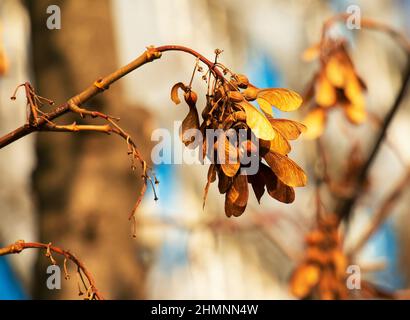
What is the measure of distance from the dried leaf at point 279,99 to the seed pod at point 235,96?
13mm

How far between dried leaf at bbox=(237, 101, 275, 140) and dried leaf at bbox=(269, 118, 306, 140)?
13mm

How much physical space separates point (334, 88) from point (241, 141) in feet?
2.91

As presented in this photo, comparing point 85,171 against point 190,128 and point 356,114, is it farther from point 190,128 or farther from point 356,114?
point 190,128

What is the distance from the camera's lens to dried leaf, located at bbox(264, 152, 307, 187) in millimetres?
629

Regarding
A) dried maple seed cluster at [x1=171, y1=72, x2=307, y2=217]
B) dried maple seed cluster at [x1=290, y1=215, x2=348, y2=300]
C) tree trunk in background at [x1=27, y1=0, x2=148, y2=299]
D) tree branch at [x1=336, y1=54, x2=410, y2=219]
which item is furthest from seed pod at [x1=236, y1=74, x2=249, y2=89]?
tree trunk in background at [x1=27, y1=0, x2=148, y2=299]

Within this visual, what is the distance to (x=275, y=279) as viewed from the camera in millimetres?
3277

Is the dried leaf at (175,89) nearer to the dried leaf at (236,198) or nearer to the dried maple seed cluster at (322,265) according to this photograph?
the dried leaf at (236,198)

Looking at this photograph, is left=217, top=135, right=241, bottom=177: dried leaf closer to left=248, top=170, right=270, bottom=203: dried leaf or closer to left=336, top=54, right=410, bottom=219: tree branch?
left=248, top=170, right=270, bottom=203: dried leaf

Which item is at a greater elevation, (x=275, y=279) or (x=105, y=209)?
(x=105, y=209)

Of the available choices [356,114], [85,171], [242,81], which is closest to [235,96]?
[242,81]

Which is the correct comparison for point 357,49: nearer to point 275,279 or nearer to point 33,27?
point 275,279
